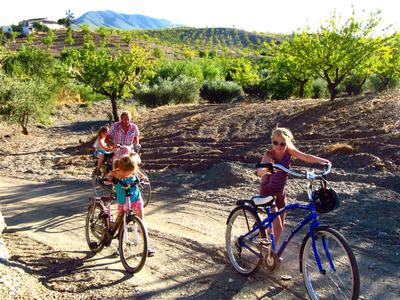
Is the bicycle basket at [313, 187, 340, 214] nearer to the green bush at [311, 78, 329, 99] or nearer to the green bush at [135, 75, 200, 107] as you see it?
the green bush at [135, 75, 200, 107]

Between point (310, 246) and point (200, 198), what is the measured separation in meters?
5.11

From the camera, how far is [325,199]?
13.9ft

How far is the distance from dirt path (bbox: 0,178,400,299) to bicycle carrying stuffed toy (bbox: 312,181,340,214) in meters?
1.10

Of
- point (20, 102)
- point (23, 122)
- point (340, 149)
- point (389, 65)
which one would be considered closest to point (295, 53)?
point (340, 149)

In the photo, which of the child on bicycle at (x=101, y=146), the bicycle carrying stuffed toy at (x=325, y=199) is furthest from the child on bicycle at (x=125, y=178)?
the child on bicycle at (x=101, y=146)

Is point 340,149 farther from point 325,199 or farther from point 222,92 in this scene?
point 222,92

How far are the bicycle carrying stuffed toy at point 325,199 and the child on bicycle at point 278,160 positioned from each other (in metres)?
0.58

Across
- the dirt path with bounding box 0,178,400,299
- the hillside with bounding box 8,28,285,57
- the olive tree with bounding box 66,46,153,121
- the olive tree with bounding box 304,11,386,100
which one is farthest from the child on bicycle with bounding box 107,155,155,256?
the hillside with bounding box 8,28,285,57

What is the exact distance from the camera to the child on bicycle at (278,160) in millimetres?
4961

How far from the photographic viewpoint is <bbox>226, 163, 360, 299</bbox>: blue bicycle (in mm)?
4227

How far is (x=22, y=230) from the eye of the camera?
7.67 m

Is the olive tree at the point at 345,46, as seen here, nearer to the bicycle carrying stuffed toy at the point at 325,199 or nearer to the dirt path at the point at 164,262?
the dirt path at the point at 164,262

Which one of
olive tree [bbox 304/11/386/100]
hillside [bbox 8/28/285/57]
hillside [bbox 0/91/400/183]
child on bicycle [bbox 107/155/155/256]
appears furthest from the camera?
hillside [bbox 8/28/285/57]

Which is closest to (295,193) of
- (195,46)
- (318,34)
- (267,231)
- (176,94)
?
(267,231)
